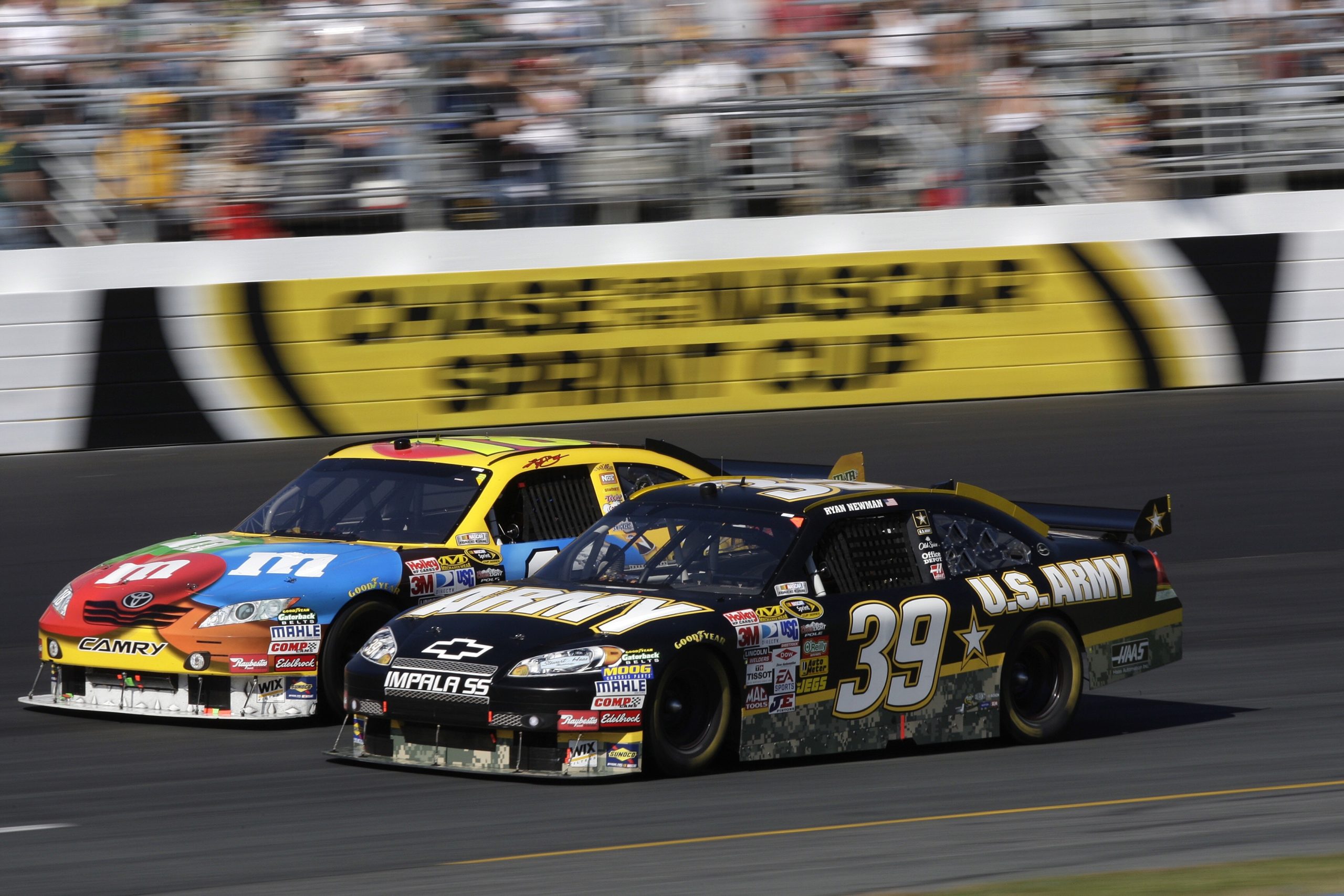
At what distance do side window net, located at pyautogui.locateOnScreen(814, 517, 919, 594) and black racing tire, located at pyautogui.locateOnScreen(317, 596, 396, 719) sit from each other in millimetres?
1959

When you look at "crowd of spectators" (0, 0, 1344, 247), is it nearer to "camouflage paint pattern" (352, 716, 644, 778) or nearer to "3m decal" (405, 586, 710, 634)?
"3m decal" (405, 586, 710, 634)

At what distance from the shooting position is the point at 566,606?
730cm

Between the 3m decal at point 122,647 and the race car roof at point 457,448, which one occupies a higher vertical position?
the race car roof at point 457,448

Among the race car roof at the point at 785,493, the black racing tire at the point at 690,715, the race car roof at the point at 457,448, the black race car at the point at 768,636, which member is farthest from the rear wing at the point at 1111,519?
the black racing tire at the point at 690,715

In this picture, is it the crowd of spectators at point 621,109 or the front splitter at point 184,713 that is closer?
the front splitter at point 184,713

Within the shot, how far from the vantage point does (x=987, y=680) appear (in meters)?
7.99

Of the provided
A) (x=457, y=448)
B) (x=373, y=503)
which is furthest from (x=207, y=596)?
(x=457, y=448)

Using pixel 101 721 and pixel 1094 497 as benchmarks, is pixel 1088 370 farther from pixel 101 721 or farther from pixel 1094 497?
pixel 101 721

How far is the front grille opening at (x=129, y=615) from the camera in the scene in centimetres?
813

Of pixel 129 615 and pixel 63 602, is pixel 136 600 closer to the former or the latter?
pixel 129 615

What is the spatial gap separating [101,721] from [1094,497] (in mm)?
7794

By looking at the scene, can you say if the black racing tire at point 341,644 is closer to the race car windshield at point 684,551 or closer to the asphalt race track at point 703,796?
the asphalt race track at point 703,796

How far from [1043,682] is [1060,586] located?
1.43 feet

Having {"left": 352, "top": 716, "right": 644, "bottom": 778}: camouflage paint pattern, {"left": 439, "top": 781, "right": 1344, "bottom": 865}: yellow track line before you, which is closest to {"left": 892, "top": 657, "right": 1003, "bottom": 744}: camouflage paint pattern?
{"left": 439, "top": 781, "right": 1344, "bottom": 865}: yellow track line
